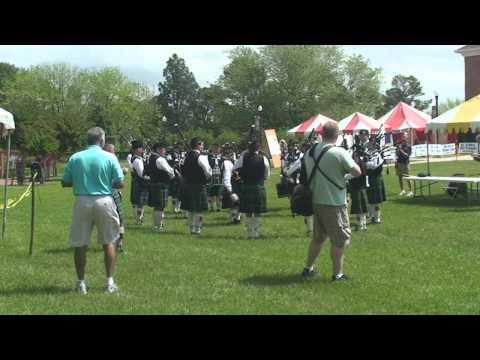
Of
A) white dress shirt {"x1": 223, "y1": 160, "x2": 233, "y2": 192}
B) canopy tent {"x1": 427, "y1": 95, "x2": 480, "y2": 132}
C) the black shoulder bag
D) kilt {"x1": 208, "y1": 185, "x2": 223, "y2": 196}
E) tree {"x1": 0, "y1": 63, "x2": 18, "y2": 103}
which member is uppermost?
tree {"x1": 0, "y1": 63, "x2": 18, "y2": 103}

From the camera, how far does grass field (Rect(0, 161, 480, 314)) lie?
6191 mm

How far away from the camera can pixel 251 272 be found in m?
8.06

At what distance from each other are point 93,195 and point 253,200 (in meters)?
4.87

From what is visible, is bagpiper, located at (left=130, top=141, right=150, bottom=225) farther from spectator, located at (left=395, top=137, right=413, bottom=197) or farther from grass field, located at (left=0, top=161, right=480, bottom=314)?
spectator, located at (left=395, top=137, right=413, bottom=197)

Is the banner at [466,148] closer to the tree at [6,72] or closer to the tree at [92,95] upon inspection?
the tree at [92,95]

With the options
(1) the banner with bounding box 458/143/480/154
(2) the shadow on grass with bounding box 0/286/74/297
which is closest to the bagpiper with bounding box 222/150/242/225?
(2) the shadow on grass with bounding box 0/286/74/297

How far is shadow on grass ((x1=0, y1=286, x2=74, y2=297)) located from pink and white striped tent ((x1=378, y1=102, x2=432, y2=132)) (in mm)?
25673

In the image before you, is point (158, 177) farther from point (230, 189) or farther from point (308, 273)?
point (308, 273)

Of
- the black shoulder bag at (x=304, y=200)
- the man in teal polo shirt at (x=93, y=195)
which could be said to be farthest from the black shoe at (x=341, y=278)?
the man in teal polo shirt at (x=93, y=195)

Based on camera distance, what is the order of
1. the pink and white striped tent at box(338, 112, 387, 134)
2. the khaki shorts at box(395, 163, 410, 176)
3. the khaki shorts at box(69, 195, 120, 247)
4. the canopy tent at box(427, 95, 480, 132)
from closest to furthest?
the khaki shorts at box(69, 195, 120, 247)
the canopy tent at box(427, 95, 480, 132)
the khaki shorts at box(395, 163, 410, 176)
the pink and white striped tent at box(338, 112, 387, 134)

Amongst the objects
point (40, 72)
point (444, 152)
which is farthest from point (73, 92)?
→ point (444, 152)

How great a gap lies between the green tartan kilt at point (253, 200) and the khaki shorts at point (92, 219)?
4701 mm
